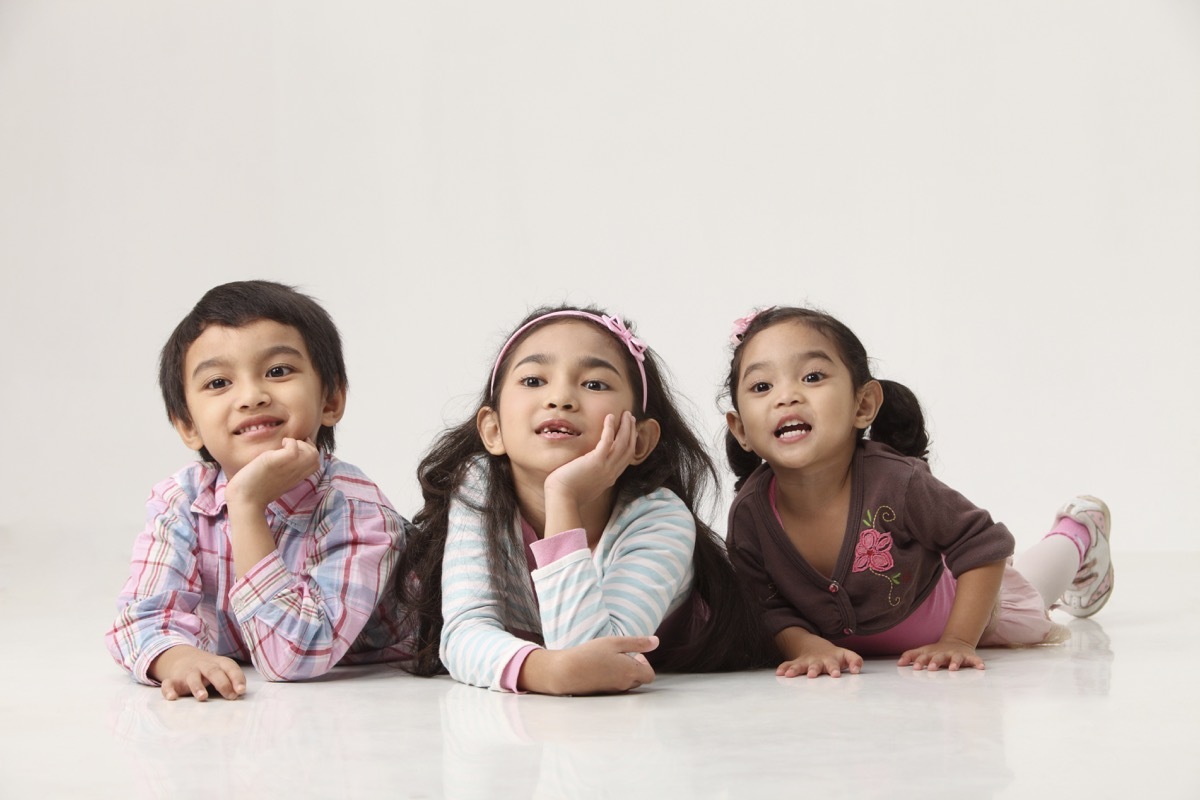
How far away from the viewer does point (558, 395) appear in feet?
7.75

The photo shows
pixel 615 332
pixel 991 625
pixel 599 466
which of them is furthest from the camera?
pixel 991 625

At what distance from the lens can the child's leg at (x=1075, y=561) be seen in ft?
10.4

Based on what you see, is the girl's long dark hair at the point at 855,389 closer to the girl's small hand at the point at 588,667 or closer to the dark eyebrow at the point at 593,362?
the dark eyebrow at the point at 593,362

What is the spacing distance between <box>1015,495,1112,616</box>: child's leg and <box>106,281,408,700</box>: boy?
1.51 meters

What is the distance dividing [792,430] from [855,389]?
0.17 m

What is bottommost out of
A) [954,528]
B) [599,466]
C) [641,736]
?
[641,736]

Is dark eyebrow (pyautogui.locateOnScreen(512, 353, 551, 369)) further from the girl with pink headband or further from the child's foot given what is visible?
the child's foot

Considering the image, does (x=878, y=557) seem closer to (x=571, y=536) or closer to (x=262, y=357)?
(x=571, y=536)

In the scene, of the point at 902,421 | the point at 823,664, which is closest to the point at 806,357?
the point at 902,421

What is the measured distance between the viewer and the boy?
2.31 m

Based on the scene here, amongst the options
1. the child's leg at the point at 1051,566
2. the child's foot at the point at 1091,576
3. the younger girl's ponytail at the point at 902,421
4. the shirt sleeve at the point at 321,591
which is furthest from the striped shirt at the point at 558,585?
the child's foot at the point at 1091,576

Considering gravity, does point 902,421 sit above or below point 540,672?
above

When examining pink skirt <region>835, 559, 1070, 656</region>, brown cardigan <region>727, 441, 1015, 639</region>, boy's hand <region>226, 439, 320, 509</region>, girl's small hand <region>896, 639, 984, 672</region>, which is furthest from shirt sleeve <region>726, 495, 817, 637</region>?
boy's hand <region>226, 439, 320, 509</region>

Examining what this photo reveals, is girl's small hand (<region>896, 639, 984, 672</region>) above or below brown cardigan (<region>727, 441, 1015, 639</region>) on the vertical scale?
below
